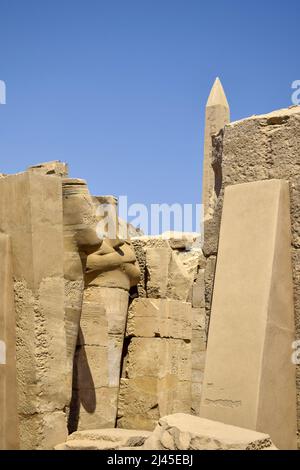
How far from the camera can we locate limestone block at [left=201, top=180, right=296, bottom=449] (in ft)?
12.9

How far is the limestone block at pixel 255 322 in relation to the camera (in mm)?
3945

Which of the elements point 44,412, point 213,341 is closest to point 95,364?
point 44,412

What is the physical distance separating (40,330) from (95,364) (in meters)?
2.74

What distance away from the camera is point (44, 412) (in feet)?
16.7

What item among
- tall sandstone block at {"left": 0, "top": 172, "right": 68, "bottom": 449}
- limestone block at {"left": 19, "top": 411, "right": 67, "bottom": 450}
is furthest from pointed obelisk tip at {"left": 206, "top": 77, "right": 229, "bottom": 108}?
limestone block at {"left": 19, "top": 411, "right": 67, "bottom": 450}

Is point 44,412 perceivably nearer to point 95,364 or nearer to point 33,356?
point 33,356

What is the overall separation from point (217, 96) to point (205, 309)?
19.7m

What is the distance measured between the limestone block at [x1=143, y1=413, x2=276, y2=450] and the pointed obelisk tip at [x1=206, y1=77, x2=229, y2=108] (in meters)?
20.4

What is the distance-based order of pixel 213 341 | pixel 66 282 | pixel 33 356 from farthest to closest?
pixel 66 282 < pixel 33 356 < pixel 213 341

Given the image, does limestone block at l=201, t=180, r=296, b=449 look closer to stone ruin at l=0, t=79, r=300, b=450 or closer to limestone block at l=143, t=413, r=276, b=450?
stone ruin at l=0, t=79, r=300, b=450

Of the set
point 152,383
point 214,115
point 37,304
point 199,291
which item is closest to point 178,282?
point 199,291

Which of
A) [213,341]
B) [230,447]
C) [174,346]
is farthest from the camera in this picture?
[174,346]

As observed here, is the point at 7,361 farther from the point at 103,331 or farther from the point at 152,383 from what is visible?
the point at 152,383

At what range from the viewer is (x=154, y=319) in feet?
28.3
